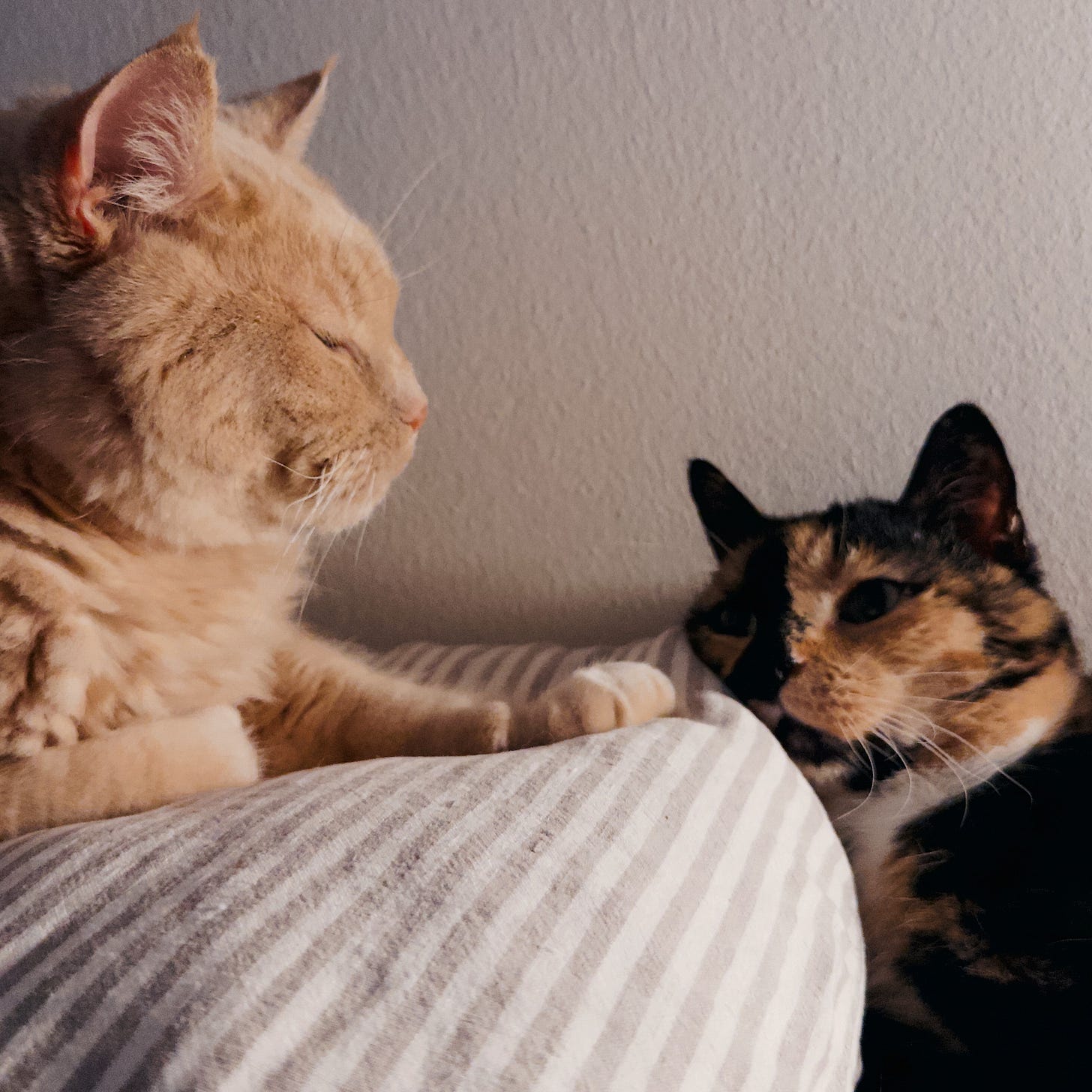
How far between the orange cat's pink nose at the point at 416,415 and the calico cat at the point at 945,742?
45 centimetres

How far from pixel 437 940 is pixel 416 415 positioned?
523 millimetres

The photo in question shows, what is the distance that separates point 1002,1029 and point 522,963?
522 mm

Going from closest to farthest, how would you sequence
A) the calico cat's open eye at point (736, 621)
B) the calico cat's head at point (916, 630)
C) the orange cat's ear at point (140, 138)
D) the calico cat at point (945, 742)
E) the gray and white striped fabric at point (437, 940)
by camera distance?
1. the gray and white striped fabric at point (437, 940)
2. the orange cat's ear at point (140, 138)
3. the calico cat at point (945, 742)
4. the calico cat's head at point (916, 630)
5. the calico cat's open eye at point (736, 621)

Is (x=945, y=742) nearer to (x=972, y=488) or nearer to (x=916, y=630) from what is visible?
(x=916, y=630)

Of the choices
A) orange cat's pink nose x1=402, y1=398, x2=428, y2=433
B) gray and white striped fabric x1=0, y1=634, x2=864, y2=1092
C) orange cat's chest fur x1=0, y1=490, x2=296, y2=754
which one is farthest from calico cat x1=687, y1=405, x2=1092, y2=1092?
orange cat's chest fur x1=0, y1=490, x2=296, y2=754

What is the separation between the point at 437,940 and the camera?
1.50 ft

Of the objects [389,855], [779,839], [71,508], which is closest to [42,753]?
[71,508]

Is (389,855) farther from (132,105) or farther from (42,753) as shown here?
(132,105)

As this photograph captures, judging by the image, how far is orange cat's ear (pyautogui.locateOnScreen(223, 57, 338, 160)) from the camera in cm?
87

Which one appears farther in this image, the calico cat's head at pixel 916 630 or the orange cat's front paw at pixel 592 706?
the calico cat's head at pixel 916 630

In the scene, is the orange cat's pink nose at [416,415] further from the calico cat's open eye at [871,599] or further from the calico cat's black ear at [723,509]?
the calico cat's open eye at [871,599]

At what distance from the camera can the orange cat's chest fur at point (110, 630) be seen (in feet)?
2.11

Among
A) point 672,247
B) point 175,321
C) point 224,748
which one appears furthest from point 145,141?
point 672,247

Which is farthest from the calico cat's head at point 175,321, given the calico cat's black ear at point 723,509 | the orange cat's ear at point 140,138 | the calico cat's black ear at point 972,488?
the calico cat's black ear at point 972,488
